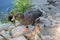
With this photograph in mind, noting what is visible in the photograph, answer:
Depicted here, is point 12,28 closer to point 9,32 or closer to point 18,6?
point 9,32

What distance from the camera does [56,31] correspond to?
3812 millimetres

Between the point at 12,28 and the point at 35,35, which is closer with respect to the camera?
the point at 35,35

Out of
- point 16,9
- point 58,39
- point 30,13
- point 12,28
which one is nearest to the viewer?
point 58,39

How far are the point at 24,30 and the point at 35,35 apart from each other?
53 centimetres

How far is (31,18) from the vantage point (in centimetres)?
458

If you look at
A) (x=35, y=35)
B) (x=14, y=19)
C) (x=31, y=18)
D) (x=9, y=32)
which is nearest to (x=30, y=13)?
(x=31, y=18)

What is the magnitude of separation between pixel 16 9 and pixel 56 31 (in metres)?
2.37

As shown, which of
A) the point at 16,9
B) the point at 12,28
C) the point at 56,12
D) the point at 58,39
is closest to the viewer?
the point at 58,39

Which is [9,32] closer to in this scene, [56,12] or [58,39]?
[58,39]

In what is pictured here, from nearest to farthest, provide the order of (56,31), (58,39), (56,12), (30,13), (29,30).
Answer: (58,39) → (56,31) → (29,30) → (30,13) → (56,12)

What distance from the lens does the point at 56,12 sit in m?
5.37

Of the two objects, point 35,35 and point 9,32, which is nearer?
point 35,35

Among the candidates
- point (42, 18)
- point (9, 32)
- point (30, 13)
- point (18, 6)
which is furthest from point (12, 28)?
point (18, 6)

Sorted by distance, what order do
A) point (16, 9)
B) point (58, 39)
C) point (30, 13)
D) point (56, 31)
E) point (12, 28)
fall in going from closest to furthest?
point (58, 39)
point (56, 31)
point (12, 28)
point (30, 13)
point (16, 9)
